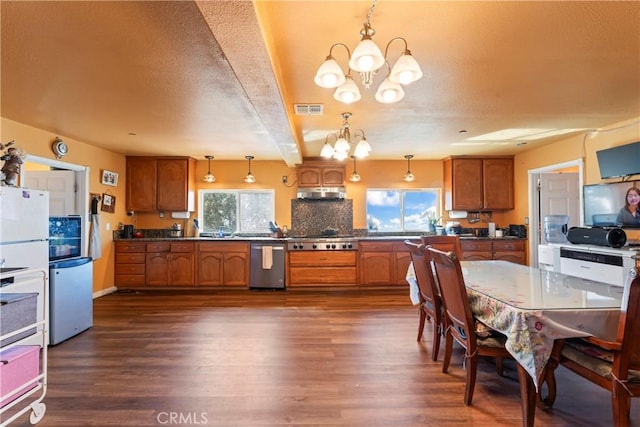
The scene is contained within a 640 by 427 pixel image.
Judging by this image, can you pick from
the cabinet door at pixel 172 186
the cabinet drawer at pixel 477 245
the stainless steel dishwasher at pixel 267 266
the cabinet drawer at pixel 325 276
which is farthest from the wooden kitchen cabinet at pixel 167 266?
the cabinet drawer at pixel 477 245

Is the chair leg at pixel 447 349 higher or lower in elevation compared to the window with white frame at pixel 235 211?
lower

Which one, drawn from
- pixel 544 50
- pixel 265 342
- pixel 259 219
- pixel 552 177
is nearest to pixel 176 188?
pixel 259 219

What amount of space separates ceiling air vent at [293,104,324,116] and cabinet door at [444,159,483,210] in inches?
122

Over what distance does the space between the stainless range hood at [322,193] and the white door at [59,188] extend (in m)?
3.15

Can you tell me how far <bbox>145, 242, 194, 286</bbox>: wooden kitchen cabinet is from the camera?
15.5ft

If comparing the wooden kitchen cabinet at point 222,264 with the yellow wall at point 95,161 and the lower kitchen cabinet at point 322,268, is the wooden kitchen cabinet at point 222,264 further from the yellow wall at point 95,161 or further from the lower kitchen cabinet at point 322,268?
the yellow wall at point 95,161

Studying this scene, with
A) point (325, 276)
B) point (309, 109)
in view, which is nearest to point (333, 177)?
point (325, 276)

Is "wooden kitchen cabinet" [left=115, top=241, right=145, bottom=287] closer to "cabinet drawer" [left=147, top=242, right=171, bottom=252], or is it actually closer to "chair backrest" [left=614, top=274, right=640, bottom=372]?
"cabinet drawer" [left=147, top=242, right=171, bottom=252]

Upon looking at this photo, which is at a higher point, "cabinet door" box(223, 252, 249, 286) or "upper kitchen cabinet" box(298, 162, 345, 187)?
"upper kitchen cabinet" box(298, 162, 345, 187)

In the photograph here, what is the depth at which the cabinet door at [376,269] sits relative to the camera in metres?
4.72

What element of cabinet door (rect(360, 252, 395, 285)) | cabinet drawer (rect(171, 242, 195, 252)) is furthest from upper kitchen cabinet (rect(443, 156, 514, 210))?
cabinet drawer (rect(171, 242, 195, 252))

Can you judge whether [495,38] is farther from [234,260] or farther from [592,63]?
[234,260]

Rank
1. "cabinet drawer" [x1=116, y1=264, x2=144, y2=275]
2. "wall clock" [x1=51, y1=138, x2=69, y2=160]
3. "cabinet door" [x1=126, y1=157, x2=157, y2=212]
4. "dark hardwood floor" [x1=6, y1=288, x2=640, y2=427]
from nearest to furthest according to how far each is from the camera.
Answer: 1. "dark hardwood floor" [x1=6, y1=288, x2=640, y2=427]
2. "wall clock" [x1=51, y1=138, x2=69, y2=160]
3. "cabinet drawer" [x1=116, y1=264, x2=144, y2=275]
4. "cabinet door" [x1=126, y1=157, x2=157, y2=212]

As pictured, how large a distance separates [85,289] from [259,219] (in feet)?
9.04
